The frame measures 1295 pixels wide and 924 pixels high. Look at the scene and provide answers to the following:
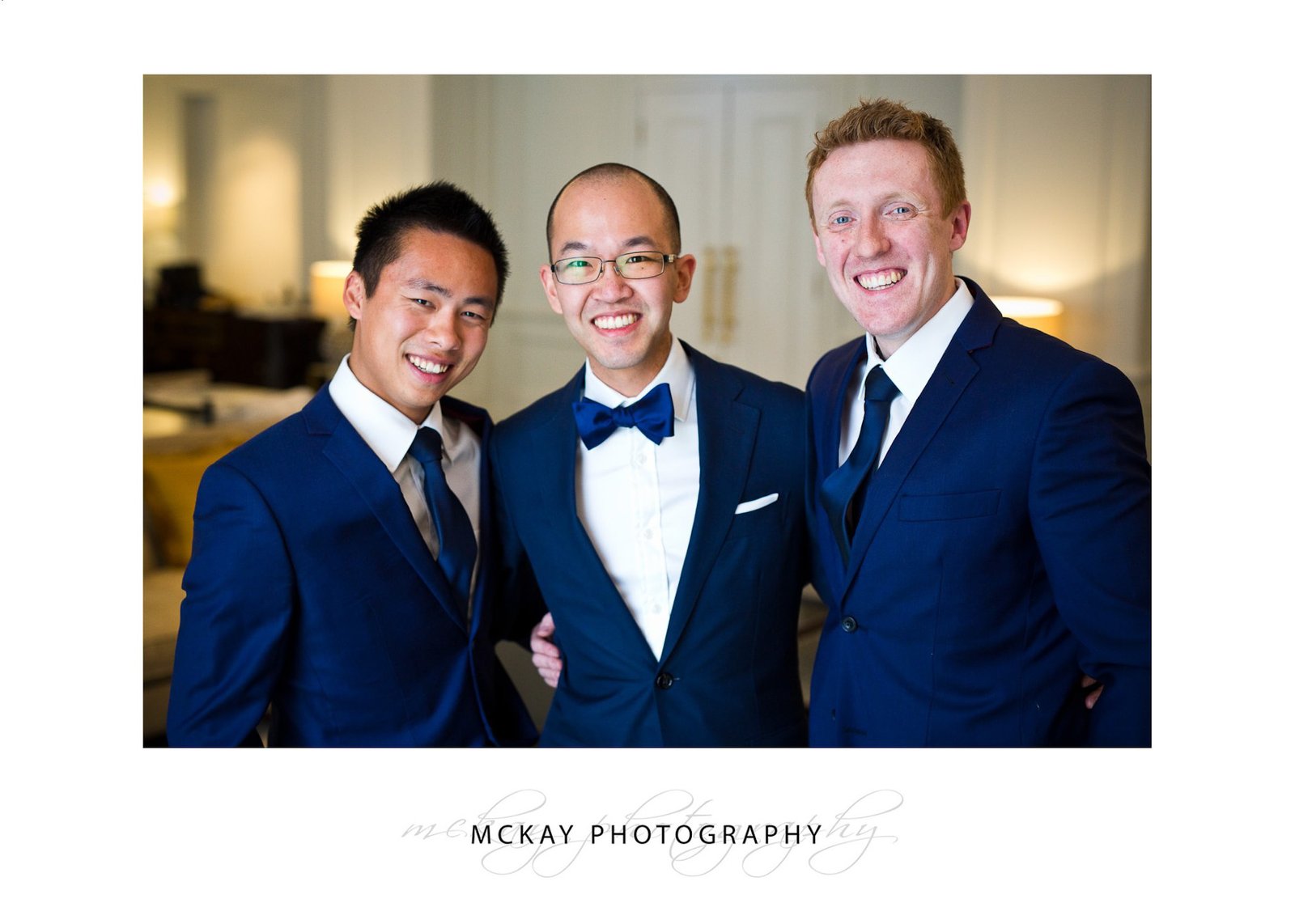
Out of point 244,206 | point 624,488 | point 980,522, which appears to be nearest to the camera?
point 980,522

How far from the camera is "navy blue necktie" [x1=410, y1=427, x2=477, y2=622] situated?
232 centimetres

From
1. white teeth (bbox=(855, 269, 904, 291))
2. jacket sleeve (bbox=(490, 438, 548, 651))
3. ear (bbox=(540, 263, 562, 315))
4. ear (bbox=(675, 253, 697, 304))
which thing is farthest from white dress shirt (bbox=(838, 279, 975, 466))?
jacket sleeve (bbox=(490, 438, 548, 651))

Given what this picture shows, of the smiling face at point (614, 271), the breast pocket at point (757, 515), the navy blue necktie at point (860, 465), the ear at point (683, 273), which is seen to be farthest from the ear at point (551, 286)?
the navy blue necktie at point (860, 465)

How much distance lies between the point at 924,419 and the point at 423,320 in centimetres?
102

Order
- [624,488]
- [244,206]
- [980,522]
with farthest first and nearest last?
[244,206] < [624,488] < [980,522]

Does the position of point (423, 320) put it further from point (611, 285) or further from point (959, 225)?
point (959, 225)

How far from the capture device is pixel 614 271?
2209 mm

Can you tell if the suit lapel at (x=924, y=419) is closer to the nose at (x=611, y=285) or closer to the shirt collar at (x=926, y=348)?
the shirt collar at (x=926, y=348)

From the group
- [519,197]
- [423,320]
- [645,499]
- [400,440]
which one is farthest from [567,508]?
[519,197]

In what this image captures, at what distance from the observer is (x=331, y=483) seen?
7.27 feet
